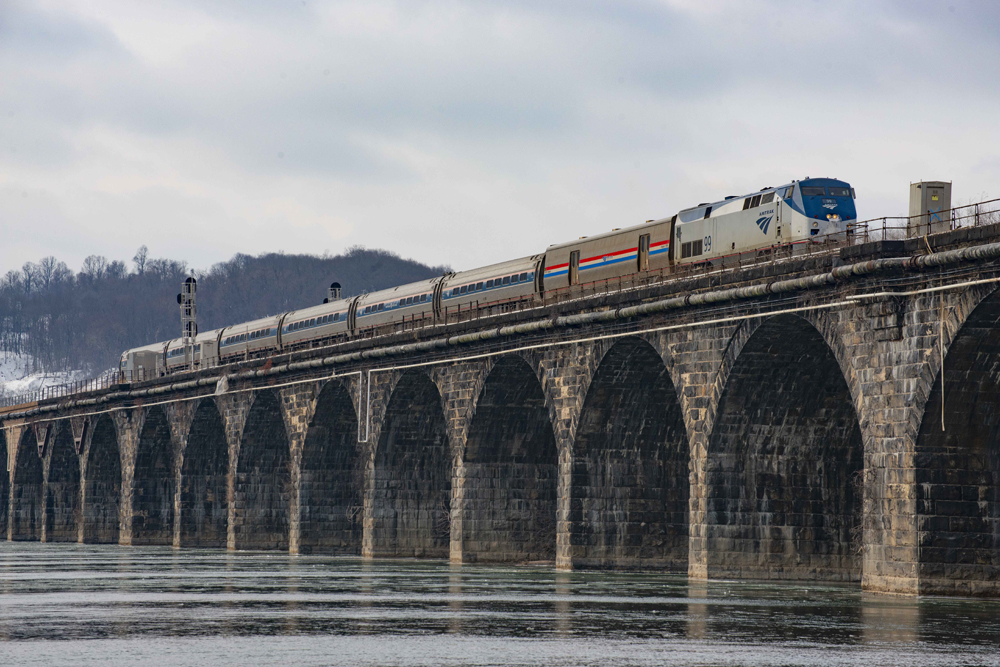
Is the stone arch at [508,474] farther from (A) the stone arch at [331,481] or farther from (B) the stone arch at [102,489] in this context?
(B) the stone arch at [102,489]

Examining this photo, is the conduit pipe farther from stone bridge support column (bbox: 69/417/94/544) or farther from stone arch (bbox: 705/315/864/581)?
stone bridge support column (bbox: 69/417/94/544)

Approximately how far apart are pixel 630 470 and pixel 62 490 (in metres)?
56.5

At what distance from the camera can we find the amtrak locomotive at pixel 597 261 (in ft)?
143

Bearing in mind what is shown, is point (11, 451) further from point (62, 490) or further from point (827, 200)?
point (827, 200)

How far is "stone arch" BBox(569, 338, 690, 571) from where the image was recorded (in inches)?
1871

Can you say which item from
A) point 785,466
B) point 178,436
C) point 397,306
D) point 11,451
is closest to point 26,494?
point 11,451

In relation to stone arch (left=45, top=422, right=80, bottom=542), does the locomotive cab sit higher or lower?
higher

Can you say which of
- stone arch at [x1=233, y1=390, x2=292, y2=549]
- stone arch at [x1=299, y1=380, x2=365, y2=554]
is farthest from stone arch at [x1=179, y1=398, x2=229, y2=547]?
stone arch at [x1=299, y1=380, x2=365, y2=554]

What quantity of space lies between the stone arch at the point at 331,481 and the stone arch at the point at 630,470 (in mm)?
19645

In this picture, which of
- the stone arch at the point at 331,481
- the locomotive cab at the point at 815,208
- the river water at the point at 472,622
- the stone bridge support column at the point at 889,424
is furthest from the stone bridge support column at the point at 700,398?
the stone arch at the point at 331,481

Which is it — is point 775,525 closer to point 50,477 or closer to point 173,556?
point 173,556

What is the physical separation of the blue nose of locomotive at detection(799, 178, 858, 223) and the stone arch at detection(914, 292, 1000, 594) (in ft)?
34.4

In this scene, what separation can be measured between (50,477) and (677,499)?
57212mm

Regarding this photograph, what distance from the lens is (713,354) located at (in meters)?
41.5
